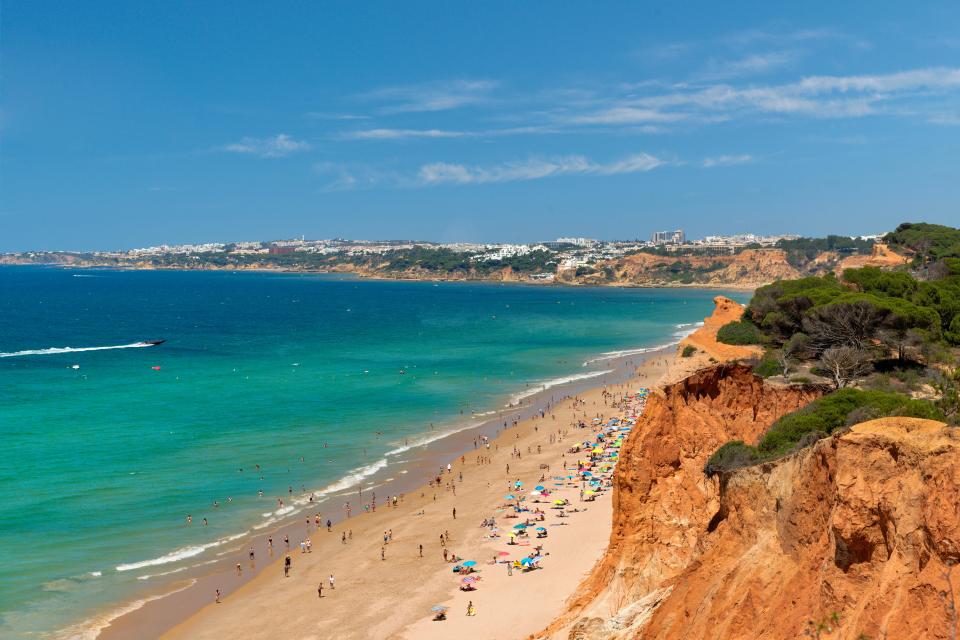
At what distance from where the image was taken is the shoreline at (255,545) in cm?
1995

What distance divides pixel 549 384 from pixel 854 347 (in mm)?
25819

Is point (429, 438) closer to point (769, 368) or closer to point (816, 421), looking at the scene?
point (769, 368)

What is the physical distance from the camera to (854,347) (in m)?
32.8

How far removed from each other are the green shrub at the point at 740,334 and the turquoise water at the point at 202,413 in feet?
47.5

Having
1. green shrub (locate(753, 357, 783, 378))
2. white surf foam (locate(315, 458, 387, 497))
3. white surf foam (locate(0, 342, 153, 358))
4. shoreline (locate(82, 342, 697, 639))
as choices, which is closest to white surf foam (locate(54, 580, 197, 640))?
shoreline (locate(82, 342, 697, 639))

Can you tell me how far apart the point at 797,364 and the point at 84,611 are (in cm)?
2898

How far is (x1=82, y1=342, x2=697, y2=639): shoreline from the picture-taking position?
1995cm

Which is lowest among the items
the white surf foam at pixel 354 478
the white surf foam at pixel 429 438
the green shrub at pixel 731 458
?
the white surf foam at pixel 354 478

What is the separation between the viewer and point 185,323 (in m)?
100

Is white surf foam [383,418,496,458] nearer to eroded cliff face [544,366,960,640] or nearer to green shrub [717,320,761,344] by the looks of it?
green shrub [717,320,761,344]

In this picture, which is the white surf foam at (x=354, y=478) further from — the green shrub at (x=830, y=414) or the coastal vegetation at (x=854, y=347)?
the green shrub at (x=830, y=414)

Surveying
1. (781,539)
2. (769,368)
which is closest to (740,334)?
(769,368)

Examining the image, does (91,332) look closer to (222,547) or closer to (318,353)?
(318,353)

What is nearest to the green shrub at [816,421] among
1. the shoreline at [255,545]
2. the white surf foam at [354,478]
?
the shoreline at [255,545]
